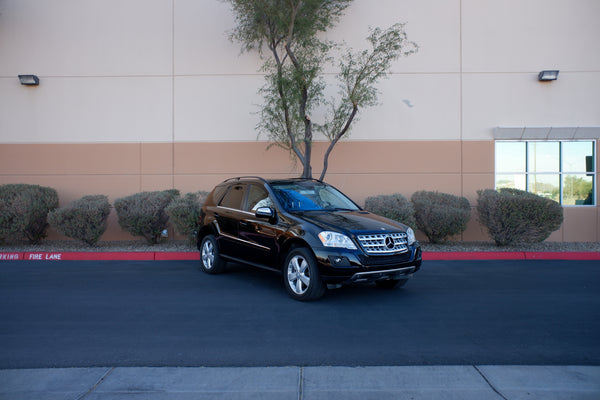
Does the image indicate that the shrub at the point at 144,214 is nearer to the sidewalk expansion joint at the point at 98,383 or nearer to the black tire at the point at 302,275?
the black tire at the point at 302,275

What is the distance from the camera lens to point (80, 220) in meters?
11.3

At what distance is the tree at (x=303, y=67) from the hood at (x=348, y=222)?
4867 millimetres

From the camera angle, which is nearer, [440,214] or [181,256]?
[181,256]

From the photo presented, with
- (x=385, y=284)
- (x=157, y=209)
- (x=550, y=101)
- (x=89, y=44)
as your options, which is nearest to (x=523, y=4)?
(x=550, y=101)

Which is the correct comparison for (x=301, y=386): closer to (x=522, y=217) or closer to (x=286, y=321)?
(x=286, y=321)

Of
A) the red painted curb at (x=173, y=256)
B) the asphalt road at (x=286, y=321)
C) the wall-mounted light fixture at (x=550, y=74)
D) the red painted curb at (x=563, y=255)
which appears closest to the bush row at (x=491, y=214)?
the red painted curb at (x=563, y=255)

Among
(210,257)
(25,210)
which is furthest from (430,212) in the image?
(25,210)

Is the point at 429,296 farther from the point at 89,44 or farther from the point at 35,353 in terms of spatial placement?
the point at 89,44

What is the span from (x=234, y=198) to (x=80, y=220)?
499cm

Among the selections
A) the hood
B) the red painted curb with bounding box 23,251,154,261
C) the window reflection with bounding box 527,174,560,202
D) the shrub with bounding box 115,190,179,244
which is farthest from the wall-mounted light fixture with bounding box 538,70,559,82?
the red painted curb with bounding box 23,251,154,261

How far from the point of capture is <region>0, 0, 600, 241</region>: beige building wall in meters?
13.2

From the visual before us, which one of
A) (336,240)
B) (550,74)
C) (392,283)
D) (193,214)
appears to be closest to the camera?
(336,240)

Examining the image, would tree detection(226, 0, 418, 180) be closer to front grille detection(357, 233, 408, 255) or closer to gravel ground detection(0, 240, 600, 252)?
gravel ground detection(0, 240, 600, 252)

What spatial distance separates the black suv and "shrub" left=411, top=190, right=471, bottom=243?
3.96m
